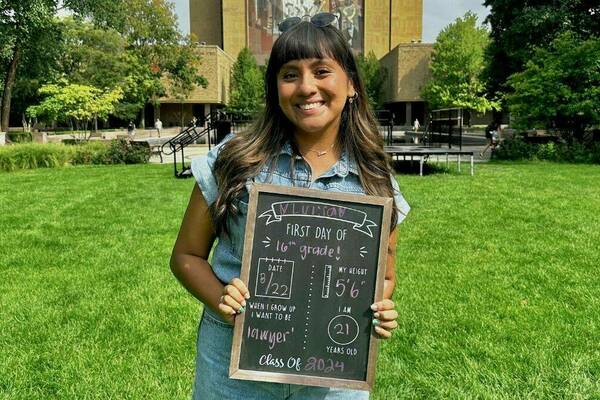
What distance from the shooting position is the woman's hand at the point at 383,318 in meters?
1.64

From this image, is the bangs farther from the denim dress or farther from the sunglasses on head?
the denim dress

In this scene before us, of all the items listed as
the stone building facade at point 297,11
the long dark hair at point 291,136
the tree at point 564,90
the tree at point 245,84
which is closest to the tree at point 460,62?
the stone building facade at point 297,11

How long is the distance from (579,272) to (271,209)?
16.0ft

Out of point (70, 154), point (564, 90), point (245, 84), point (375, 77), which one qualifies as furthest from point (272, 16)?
point (564, 90)

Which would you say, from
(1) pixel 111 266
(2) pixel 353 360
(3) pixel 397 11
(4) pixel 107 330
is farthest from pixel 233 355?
(3) pixel 397 11

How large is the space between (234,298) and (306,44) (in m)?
0.79

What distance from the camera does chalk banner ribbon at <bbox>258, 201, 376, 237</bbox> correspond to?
1643mm

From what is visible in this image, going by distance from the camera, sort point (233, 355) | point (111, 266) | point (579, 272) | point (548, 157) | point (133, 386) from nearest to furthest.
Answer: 1. point (233, 355)
2. point (133, 386)
3. point (579, 272)
4. point (111, 266)
5. point (548, 157)

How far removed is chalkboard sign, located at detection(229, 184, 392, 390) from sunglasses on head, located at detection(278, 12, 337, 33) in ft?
1.72

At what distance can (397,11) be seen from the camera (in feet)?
263

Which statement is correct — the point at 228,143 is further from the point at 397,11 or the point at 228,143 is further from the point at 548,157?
the point at 397,11

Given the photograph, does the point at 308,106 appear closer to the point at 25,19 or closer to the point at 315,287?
the point at 315,287

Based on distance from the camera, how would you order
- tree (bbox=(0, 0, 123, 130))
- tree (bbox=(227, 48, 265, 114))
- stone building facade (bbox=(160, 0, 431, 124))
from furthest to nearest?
1. tree (bbox=(227, 48, 265, 114))
2. stone building facade (bbox=(160, 0, 431, 124))
3. tree (bbox=(0, 0, 123, 130))

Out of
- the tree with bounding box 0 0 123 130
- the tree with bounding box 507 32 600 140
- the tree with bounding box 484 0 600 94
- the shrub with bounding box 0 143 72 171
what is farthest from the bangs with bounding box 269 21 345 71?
the tree with bounding box 0 0 123 130
